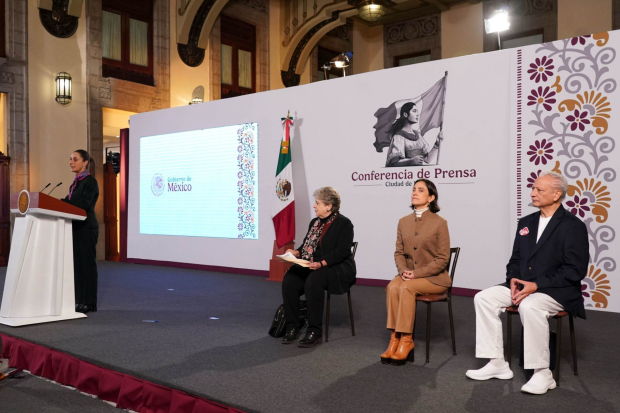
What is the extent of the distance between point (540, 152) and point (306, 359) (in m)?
3.15

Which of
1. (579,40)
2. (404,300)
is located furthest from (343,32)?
(404,300)

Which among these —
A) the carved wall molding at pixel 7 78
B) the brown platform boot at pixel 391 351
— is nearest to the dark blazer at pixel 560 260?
the brown platform boot at pixel 391 351

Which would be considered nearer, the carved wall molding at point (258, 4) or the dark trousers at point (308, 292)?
the dark trousers at point (308, 292)

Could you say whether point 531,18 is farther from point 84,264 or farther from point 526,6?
point 84,264

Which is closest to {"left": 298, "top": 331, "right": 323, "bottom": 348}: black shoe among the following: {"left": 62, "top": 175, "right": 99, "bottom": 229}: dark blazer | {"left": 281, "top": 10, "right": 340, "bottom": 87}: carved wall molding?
{"left": 62, "top": 175, "right": 99, "bottom": 229}: dark blazer

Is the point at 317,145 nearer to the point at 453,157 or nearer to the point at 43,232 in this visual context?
the point at 453,157

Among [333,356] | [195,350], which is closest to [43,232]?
[195,350]

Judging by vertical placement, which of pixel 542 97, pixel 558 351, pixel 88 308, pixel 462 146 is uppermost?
pixel 542 97

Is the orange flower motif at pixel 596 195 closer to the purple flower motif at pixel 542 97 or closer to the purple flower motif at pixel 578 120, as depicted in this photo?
the purple flower motif at pixel 578 120

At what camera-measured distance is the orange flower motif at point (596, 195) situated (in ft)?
16.1

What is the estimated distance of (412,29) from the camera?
41.5 feet

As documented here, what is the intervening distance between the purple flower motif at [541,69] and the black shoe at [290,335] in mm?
3307

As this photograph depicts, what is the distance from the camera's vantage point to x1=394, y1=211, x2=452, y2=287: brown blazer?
11.2 feet

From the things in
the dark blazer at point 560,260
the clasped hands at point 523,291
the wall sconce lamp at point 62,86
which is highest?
the wall sconce lamp at point 62,86
